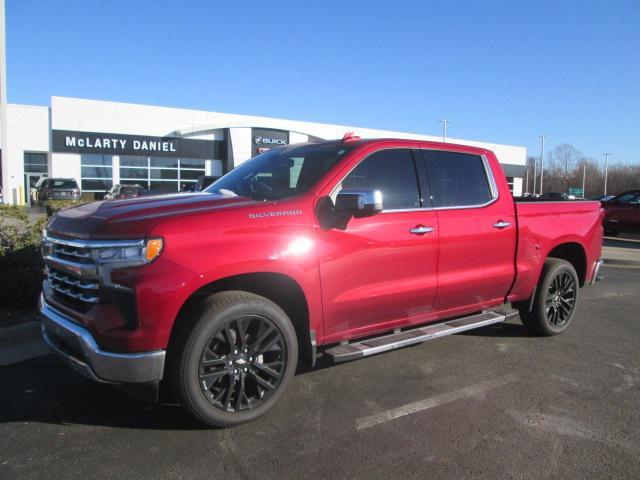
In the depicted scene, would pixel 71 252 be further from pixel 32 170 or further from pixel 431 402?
pixel 32 170

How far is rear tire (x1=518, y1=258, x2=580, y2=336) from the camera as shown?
18.3 ft

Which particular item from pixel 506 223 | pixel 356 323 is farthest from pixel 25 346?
pixel 506 223

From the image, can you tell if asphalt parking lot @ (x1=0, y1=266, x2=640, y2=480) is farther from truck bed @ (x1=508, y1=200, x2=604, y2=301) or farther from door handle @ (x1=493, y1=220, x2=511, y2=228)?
door handle @ (x1=493, y1=220, x2=511, y2=228)

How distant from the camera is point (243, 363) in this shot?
353 centimetres

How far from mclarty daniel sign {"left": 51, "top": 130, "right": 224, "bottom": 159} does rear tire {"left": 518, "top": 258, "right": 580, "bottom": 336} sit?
31.4 meters

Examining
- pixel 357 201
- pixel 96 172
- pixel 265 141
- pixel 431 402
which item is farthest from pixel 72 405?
pixel 265 141

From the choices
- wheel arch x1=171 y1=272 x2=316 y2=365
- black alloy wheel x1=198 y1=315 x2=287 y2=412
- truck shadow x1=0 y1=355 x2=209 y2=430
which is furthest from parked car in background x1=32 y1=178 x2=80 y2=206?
black alloy wheel x1=198 y1=315 x2=287 y2=412

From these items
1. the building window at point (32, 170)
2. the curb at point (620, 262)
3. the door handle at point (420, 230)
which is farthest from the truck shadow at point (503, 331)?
the building window at point (32, 170)

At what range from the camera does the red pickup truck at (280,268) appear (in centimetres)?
316

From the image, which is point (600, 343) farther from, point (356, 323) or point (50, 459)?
point (50, 459)

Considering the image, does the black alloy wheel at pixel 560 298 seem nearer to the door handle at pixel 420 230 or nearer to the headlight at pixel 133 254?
the door handle at pixel 420 230

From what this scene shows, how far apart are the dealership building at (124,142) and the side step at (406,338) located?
24.3 metres

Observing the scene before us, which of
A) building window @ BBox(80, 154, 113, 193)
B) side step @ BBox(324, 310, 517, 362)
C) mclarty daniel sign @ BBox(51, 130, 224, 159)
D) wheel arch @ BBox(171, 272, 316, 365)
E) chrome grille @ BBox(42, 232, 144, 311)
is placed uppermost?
mclarty daniel sign @ BBox(51, 130, 224, 159)

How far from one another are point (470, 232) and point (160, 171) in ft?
107
